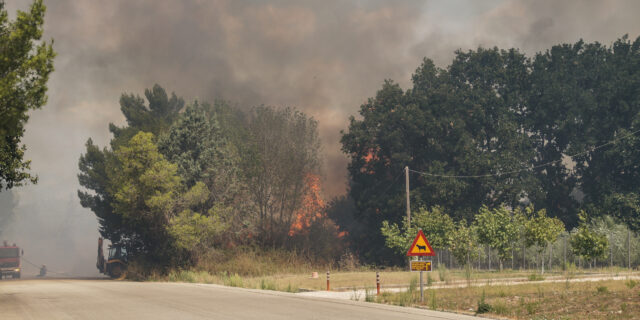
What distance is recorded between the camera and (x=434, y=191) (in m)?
57.8

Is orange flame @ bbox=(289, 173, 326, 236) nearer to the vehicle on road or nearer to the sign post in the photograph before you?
the vehicle on road

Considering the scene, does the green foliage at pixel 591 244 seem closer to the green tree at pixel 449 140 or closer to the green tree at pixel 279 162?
the green tree at pixel 449 140

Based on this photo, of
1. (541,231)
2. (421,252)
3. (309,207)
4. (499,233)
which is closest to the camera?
(421,252)

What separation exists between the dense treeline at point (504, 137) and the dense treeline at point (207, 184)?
271 inches

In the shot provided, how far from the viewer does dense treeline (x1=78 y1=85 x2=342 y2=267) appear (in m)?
45.1

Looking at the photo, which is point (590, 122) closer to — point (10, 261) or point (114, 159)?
point (114, 159)

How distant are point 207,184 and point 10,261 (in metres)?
31.4

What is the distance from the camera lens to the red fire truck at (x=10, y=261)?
2606 inches

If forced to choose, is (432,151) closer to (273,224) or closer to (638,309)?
(273,224)

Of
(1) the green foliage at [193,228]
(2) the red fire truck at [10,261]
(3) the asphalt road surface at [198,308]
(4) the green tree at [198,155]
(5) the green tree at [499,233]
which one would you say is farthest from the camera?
(2) the red fire truck at [10,261]

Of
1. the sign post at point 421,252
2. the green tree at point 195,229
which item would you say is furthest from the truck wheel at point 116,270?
the sign post at point 421,252

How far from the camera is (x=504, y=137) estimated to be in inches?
2309

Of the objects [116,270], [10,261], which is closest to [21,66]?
[116,270]

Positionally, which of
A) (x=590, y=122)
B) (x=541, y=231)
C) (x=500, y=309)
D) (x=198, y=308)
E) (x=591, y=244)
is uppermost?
(x=590, y=122)
